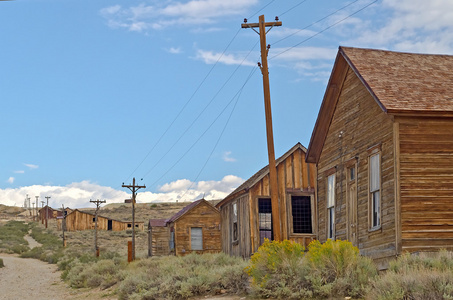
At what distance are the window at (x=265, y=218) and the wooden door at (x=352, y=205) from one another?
10101 millimetres

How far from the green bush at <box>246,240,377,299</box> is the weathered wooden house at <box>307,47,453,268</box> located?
6.01 feet

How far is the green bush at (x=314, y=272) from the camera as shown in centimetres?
1280

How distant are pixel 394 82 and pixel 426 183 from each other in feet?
9.90

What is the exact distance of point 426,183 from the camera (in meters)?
14.8

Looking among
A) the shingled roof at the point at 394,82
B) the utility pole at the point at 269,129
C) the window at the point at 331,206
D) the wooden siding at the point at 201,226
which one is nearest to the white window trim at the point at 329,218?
the window at the point at 331,206

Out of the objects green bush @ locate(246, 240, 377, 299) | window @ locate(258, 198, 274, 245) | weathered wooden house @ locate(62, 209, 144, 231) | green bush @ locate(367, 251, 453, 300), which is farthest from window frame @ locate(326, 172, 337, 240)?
weathered wooden house @ locate(62, 209, 144, 231)

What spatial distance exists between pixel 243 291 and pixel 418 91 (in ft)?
22.2

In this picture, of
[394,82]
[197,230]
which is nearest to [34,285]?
[197,230]

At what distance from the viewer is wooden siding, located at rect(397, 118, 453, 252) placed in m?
14.6

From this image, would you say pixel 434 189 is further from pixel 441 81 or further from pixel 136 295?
pixel 136 295

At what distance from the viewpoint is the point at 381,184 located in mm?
15539

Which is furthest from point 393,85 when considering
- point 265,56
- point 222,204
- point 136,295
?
point 222,204

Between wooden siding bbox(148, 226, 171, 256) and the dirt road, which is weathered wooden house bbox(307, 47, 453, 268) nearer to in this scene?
the dirt road

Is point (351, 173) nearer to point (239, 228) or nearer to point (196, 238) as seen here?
point (239, 228)
